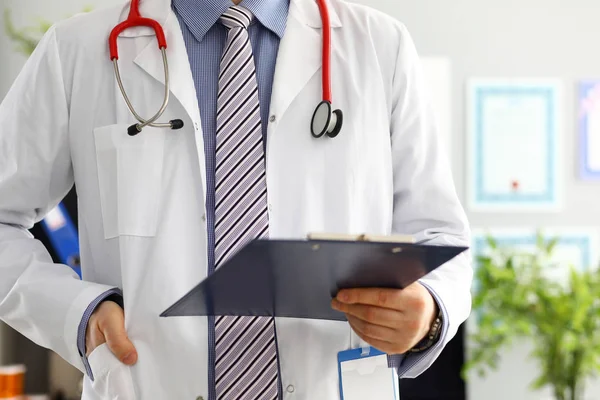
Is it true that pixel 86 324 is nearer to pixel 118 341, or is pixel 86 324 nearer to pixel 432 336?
pixel 118 341

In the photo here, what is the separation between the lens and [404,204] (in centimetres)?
113

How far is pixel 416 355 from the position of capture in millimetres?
1015

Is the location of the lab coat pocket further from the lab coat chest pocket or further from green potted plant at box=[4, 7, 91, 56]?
green potted plant at box=[4, 7, 91, 56]

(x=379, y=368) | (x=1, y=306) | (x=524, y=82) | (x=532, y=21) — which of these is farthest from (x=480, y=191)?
(x=1, y=306)

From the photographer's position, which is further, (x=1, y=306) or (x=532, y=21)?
(x=532, y=21)

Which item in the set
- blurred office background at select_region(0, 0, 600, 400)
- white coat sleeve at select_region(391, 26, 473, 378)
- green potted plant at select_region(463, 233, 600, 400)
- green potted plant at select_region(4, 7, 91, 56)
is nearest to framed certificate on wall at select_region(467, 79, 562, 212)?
blurred office background at select_region(0, 0, 600, 400)

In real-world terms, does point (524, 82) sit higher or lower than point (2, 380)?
higher

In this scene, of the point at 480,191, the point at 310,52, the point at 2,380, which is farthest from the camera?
the point at 480,191

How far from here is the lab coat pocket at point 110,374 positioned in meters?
1.00

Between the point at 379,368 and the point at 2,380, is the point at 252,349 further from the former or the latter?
the point at 2,380

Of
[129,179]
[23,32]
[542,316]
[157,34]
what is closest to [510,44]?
[542,316]

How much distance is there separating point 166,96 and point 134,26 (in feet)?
0.53

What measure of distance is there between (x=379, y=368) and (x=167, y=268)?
1.05 feet

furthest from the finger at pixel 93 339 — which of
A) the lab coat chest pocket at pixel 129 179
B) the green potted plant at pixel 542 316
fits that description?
the green potted plant at pixel 542 316
